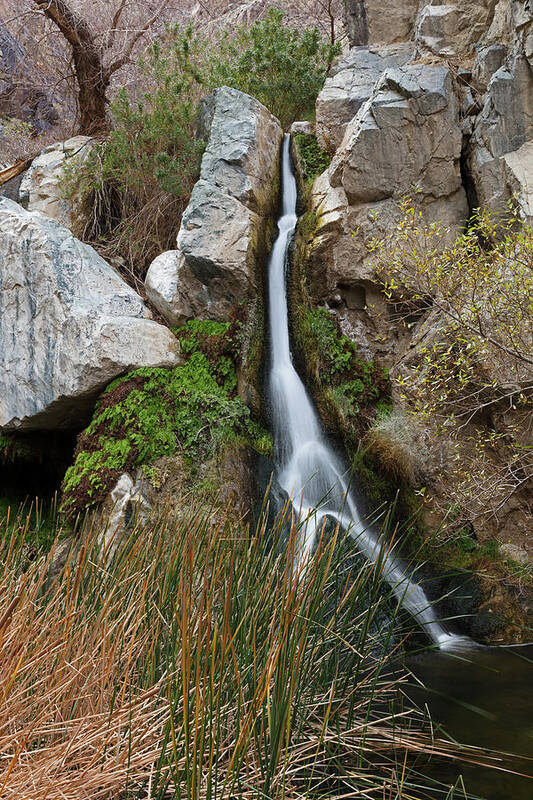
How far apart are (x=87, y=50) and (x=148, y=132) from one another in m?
3.06

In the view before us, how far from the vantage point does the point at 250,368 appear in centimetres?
710

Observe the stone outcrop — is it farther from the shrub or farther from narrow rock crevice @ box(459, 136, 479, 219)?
the shrub

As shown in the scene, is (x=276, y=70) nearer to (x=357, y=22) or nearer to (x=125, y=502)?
(x=357, y=22)

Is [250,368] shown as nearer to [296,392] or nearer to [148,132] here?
[296,392]

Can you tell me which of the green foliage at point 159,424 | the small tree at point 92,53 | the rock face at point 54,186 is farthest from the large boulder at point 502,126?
the small tree at point 92,53

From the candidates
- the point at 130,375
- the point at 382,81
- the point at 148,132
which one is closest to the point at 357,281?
the point at 382,81

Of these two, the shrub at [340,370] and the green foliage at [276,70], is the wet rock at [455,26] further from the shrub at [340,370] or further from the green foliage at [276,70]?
the shrub at [340,370]

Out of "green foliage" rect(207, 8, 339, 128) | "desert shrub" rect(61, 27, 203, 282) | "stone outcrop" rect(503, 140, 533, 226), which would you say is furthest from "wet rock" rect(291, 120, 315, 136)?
"stone outcrop" rect(503, 140, 533, 226)

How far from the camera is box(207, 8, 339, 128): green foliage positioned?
416 inches

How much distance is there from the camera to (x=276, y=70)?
10.8 metres

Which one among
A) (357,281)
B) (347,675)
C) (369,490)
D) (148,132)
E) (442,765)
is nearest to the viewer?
(347,675)

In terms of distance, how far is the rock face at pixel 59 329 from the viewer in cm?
669

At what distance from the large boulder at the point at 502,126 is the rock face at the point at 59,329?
14.4 feet

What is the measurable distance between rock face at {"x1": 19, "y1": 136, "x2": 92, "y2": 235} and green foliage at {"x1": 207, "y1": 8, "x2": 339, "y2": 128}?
276 centimetres
